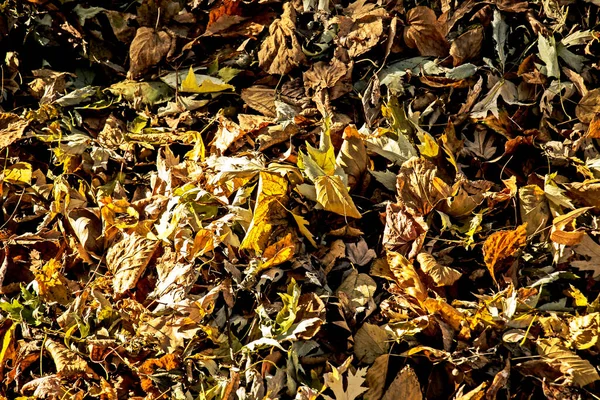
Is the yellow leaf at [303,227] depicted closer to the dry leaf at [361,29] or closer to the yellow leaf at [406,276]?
the yellow leaf at [406,276]

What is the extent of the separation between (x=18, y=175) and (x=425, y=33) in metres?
1.33

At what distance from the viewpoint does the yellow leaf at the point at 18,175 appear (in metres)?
1.91

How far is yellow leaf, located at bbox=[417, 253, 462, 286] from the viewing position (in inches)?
60.2

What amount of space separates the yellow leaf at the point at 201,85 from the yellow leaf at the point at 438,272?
33.5 inches

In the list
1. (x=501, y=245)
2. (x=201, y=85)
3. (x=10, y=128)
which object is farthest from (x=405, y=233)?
(x=10, y=128)

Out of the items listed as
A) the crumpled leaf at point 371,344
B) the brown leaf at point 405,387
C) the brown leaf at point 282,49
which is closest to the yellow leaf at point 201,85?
the brown leaf at point 282,49

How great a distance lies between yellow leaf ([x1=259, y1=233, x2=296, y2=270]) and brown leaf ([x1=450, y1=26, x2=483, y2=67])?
31.4 inches

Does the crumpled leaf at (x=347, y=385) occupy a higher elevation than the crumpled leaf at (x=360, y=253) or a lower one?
lower

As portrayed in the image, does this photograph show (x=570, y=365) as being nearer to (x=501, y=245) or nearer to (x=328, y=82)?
(x=501, y=245)

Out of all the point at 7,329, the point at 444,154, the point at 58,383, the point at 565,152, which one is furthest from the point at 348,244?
the point at 7,329

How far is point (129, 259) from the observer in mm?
1661

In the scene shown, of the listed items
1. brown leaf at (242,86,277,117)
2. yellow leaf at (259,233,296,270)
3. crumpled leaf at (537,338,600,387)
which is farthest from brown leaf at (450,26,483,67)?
crumpled leaf at (537,338,600,387)

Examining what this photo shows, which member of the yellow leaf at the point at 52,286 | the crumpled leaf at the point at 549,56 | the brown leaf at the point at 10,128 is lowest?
the yellow leaf at the point at 52,286

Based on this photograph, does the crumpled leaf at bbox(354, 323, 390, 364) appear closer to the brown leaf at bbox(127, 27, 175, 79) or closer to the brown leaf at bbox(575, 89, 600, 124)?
the brown leaf at bbox(575, 89, 600, 124)
